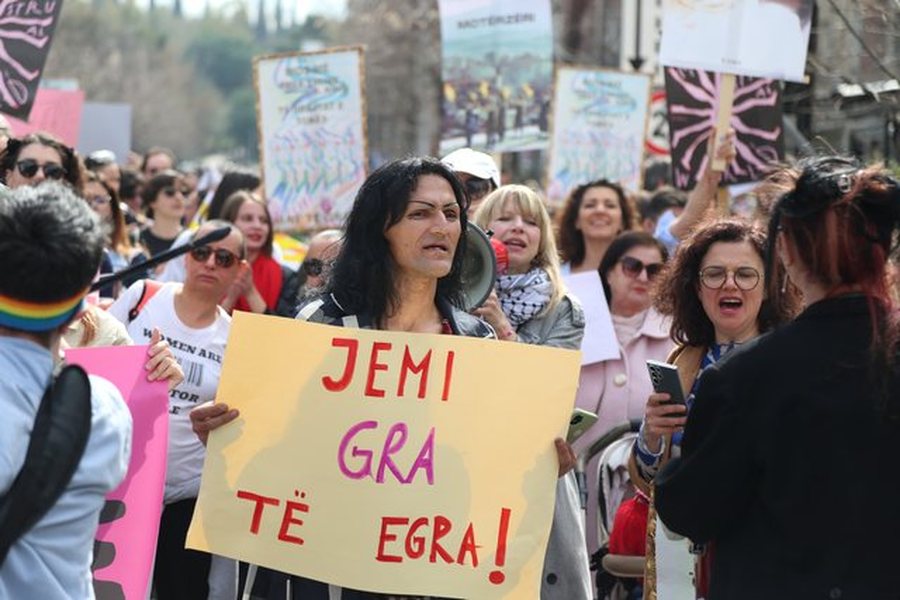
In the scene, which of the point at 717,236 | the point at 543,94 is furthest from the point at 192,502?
the point at 543,94

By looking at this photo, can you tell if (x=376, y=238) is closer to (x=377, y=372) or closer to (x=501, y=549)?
(x=377, y=372)

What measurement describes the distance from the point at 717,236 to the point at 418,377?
1.30 metres

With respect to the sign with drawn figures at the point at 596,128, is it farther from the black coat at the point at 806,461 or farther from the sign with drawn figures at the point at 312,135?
the black coat at the point at 806,461

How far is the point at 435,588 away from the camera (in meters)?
4.48

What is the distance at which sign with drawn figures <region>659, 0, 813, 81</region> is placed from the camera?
8.11m

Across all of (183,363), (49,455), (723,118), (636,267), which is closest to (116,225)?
(183,363)

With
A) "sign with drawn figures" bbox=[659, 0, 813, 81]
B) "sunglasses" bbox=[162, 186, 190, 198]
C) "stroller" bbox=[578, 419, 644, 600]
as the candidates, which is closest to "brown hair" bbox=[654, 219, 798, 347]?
"stroller" bbox=[578, 419, 644, 600]

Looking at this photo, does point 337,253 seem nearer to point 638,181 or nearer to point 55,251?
point 55,251

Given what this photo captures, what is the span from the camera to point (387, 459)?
455 centimetres

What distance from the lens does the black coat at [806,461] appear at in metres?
3.51

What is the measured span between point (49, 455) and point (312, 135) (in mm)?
7699

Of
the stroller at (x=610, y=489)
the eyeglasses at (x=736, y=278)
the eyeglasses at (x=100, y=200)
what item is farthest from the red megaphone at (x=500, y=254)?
the eyeglasses at (x=100, y=200)

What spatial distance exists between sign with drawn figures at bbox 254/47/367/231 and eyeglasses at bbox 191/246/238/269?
4.19 m

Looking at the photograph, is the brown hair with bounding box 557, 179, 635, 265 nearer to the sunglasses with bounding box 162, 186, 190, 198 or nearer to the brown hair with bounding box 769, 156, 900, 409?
the sunglasses with bounding box 162, 186, 190, 198
